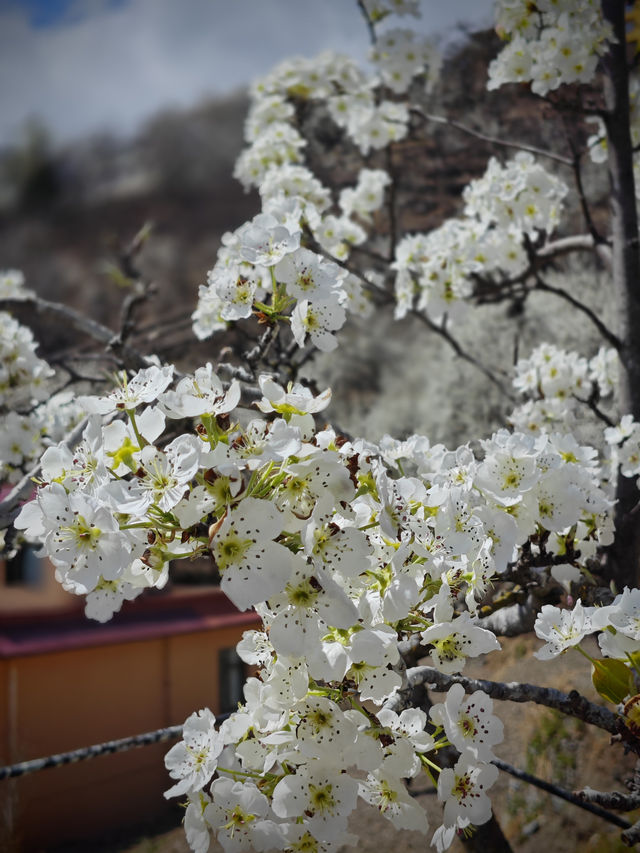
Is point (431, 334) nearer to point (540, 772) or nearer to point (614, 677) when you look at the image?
point (540, 772)

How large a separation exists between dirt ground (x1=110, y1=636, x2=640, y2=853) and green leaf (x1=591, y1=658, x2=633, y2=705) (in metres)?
0.29

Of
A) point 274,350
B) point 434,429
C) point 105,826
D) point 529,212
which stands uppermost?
point 529,212

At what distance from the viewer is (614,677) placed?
86 cm

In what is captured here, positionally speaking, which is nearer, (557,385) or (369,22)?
(557,385)

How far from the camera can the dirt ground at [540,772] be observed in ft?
3.85

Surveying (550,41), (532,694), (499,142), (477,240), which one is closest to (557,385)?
(477,240)

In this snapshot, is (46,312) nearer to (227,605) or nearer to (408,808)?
(227,605)

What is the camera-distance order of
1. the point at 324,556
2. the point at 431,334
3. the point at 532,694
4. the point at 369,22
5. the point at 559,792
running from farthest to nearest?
the point at 431,334, the point at 369,22, the point at 559,792, the point at 532,694, the point at 324,556

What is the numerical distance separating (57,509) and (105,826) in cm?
169

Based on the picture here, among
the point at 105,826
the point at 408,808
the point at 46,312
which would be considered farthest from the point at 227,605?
the point at 408,808

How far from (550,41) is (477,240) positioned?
1.51 ft

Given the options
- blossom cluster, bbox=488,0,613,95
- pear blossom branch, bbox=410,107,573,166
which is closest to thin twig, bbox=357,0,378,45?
pear blossom branch, bbox=410,107,573,166

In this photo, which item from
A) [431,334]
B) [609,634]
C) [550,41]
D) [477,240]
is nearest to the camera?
[609,634]

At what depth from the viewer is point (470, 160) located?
7.27 ft
